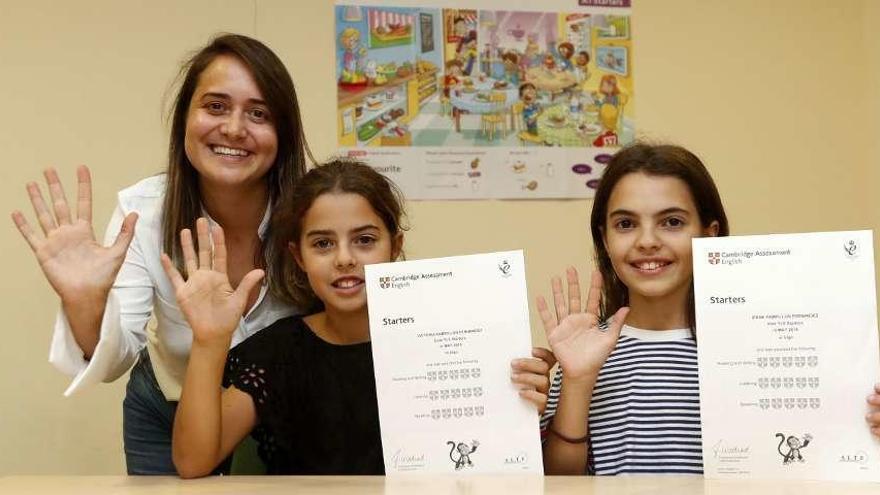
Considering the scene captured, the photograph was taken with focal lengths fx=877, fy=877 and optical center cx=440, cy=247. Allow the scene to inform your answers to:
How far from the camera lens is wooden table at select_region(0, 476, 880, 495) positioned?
3.62ft

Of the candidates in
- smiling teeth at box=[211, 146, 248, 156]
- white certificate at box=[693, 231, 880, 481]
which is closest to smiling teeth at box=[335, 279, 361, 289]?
smiling teeth at box=[211, 146, 248, 156]

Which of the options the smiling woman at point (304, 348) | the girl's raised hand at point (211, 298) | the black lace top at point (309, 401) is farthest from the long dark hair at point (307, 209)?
the girl's raised hand at point (211, 298)

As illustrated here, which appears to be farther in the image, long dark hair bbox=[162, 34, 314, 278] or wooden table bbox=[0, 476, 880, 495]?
long dark hair bbox=[162, 34, 314, 278]

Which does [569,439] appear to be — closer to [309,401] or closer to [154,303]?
[309,401]

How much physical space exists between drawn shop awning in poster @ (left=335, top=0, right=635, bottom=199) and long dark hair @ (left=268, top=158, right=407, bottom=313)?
0.85m

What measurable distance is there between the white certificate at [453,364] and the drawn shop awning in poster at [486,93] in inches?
50.2

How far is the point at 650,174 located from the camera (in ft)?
5.35

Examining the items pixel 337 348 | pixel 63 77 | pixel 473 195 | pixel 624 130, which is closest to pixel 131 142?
pixel 63 77

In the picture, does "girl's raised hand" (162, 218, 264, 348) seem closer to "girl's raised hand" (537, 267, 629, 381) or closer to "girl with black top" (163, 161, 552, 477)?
"girl with black top" (163, 161, 552, 477)

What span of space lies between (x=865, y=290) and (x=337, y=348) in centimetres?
88

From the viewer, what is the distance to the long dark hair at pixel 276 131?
1699 millimetres

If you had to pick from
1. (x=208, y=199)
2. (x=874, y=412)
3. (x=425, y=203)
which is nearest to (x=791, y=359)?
(x=874, y=412)

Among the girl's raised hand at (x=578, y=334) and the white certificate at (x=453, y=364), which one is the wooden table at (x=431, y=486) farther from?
the girl's raised hand at (x=578, y=334)

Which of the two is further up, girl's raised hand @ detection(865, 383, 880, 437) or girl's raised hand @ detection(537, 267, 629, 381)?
girl's raised hand @ detection(537, 267, 629, 381)
